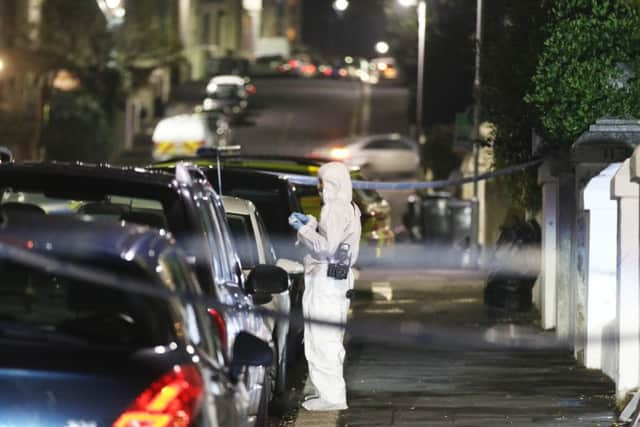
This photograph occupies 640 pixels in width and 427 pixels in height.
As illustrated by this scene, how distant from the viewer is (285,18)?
438 feet

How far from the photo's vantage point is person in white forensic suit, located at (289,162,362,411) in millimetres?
11562

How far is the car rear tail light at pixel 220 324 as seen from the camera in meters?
7.37

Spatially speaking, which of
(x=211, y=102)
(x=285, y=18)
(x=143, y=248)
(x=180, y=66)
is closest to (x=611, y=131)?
(x=143, y=248)

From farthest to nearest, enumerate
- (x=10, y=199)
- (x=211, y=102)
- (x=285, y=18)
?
(x=285, y=18), (x=211, y=102), (x=10, y=199)

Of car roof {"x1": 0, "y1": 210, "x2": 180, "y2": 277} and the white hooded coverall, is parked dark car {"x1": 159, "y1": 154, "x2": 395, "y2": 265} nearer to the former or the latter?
the white hooded coverall

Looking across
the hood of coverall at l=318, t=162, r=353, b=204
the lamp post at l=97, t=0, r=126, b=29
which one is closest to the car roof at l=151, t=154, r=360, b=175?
the hood of coverall at l=318, t=162, r=353, b=204

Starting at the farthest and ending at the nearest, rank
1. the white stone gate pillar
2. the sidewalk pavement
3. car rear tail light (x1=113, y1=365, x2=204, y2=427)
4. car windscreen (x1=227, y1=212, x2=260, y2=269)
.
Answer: the white stone gate pillar → car windscreen (x1=227, y1=212, x2=260, y2=269) → the sidewalk pavement → car rear tail light (x1=113, y1=365, x2=204, y2=427)

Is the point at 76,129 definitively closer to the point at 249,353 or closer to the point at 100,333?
the point at 249,353

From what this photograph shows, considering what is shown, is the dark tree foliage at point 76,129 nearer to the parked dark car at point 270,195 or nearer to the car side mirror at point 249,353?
the parked dark car at point 270,195

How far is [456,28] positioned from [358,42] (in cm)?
8554

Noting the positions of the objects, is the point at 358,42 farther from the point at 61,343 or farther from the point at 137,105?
the point at 61,343

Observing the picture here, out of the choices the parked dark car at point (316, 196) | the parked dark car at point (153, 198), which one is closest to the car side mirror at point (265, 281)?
the parked dark car at point (153, 198)

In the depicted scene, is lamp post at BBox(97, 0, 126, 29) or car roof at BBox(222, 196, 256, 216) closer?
car roof at BBox(222, 196, 256, 216)

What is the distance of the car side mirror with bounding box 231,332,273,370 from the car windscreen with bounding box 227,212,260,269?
16.1 feet
